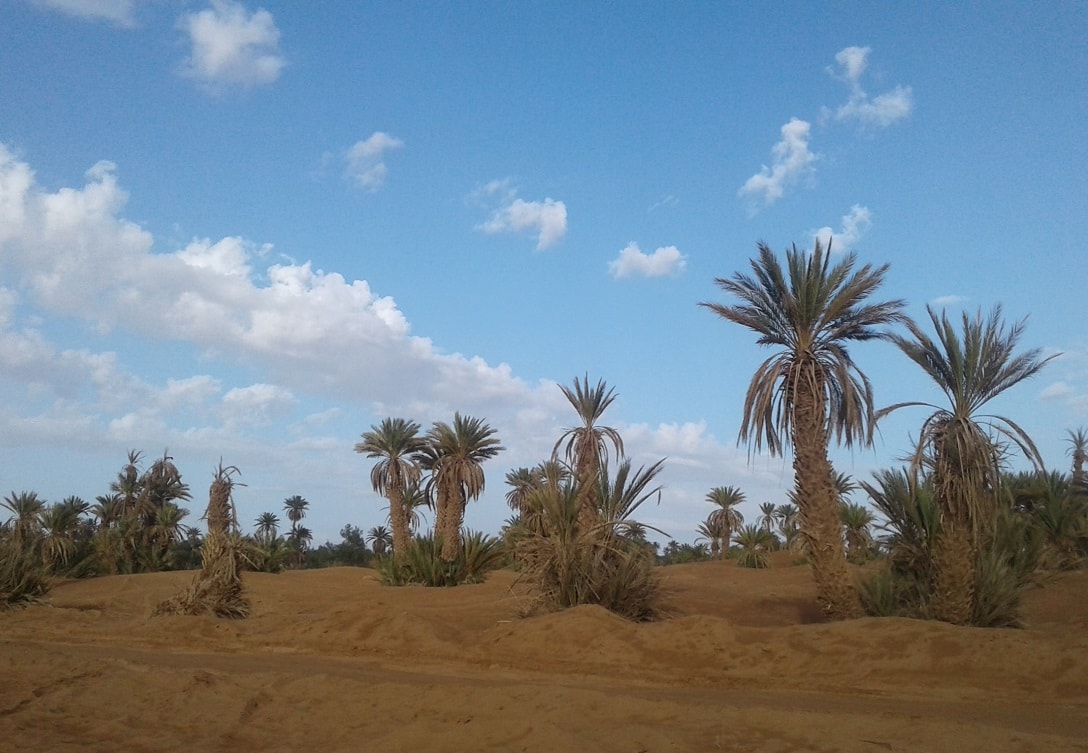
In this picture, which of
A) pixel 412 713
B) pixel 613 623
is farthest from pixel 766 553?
pixel 412 713

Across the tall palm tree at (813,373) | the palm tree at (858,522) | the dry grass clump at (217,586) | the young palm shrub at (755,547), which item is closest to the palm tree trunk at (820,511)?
the tall palm tree at (813,373)

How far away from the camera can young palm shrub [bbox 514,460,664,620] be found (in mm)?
15266

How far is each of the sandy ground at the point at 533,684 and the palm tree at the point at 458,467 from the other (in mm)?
17808

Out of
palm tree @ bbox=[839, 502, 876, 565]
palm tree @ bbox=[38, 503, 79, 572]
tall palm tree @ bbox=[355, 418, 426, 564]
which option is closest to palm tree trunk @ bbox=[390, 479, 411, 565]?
tall palm tree @ bbox=[355, 418, 426, 564]

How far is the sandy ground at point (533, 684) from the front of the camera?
7.14m

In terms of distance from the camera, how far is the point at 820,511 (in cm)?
1562

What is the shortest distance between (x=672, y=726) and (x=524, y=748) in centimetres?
134

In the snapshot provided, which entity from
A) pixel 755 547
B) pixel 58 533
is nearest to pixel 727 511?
pixel 755 547

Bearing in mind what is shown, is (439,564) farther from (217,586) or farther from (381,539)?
(381,539)

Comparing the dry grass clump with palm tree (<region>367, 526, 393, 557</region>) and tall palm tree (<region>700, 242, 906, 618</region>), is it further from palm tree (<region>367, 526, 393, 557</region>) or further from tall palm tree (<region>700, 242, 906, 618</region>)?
palm tree (<region>367, 526, 393, 557</region>)

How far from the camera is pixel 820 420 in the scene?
15945 millimetres

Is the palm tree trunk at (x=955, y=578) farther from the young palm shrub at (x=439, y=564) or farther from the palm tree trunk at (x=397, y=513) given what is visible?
the palm tree trunk at (x=397, y=513)

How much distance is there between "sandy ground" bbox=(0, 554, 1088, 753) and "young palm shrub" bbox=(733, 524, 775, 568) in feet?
69.3

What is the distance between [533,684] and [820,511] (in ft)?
25.8
